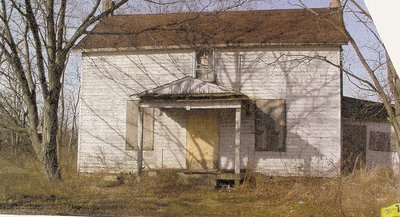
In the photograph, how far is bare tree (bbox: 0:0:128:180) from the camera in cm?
357

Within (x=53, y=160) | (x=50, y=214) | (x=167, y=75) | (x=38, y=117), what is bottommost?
(x=50, y=214)

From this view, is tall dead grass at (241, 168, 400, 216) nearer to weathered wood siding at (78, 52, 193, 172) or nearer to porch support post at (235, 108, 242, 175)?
porch support post at (235, 108, 242, 175)

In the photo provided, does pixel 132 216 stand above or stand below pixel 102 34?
below

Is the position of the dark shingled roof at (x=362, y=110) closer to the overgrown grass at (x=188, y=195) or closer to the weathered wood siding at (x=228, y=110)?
the weathered wood siding at (x=228, y=110)

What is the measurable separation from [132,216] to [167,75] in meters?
1.05

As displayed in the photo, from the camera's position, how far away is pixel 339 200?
10.6 ft

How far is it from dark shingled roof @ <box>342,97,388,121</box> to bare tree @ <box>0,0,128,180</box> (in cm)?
171

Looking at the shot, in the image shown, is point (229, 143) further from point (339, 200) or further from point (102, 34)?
point (102, 34)

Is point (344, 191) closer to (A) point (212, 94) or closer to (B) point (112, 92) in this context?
(A) point (212, 94)

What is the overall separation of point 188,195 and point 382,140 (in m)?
1.36

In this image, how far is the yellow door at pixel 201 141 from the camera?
139 inches

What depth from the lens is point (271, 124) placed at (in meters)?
3.57

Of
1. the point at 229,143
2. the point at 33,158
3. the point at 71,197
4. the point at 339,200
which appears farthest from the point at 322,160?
the point at 33,158

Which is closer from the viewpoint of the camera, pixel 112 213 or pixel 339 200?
pixel 339 200
